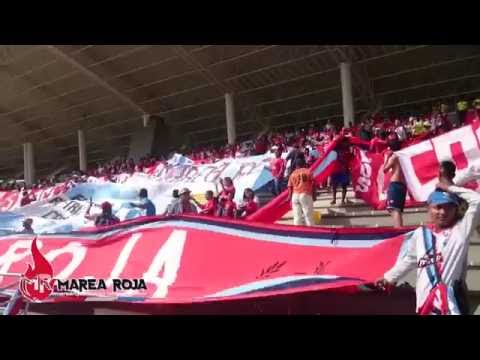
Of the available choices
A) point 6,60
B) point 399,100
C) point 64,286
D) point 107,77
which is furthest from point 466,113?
point 6,60

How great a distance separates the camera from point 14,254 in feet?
20.2

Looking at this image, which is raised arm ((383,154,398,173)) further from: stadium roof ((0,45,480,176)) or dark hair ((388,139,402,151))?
stadium roof ((0,45,480,176))

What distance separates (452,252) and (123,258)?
3045 mm

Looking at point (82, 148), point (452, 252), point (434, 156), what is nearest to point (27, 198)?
point (434, 156)

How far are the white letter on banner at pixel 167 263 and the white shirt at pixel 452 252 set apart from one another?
2.10 m

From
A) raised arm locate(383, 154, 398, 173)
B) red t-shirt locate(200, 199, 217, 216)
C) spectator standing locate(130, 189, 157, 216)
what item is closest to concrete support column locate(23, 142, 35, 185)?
spectator standing locate(130, 189, 157, 216)

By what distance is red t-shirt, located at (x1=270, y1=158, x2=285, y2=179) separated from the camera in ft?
32.5

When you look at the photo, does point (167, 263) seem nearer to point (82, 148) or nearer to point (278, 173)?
point (278, 173)

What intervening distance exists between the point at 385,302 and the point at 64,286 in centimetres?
307

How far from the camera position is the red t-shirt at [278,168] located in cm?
990

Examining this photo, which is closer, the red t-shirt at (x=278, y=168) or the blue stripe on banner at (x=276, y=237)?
the blue stripe on banner at (x=276, y=237)

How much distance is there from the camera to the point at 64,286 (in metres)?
5.57

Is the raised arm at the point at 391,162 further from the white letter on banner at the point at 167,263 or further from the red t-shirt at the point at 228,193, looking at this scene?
the red t-shirt at the point at 228,193

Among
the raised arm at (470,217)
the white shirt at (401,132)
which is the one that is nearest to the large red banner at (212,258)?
the raised arm at (470,217)
